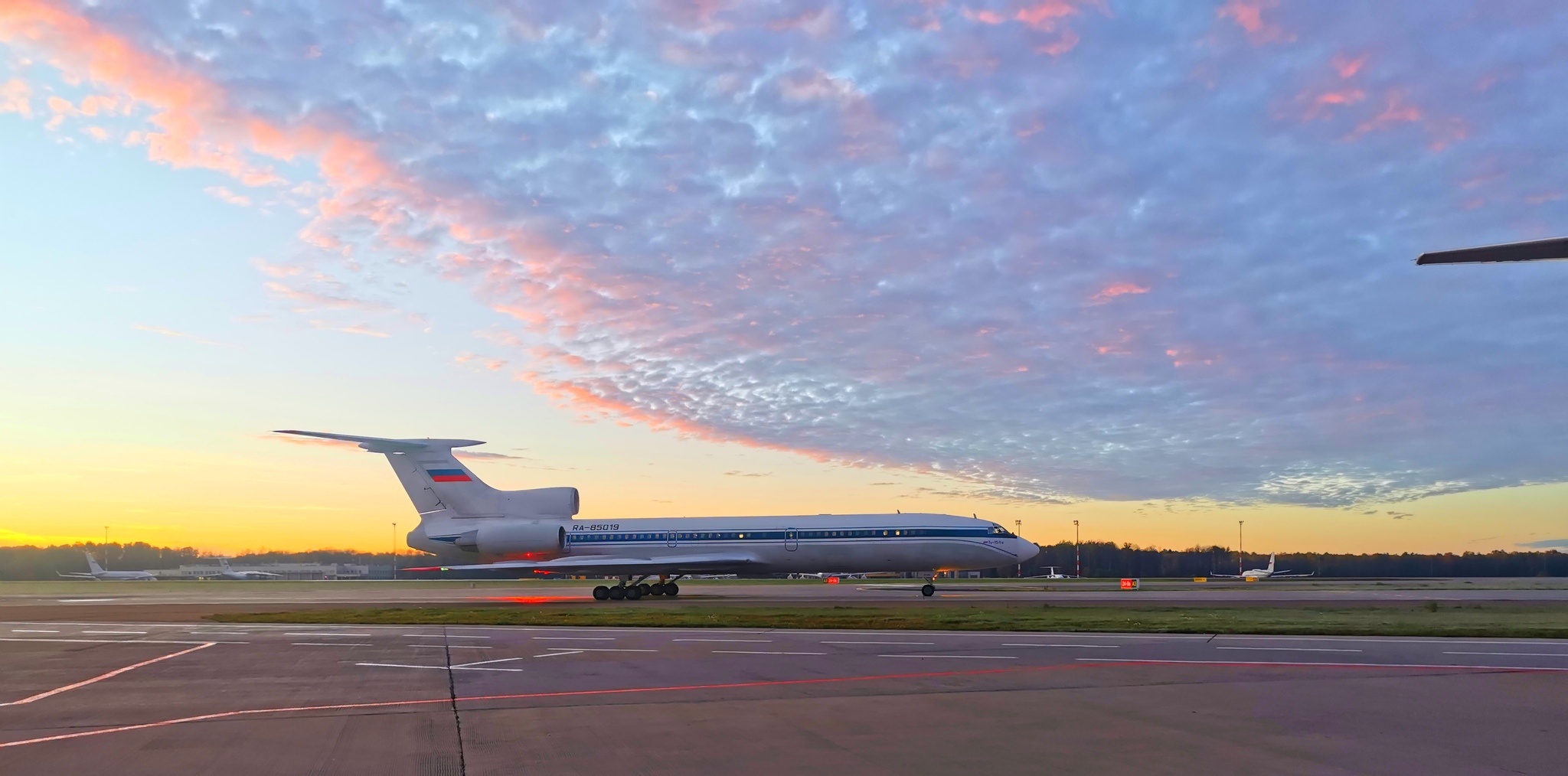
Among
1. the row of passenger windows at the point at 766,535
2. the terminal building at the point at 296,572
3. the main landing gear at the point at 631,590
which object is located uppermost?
the row of passenger windows at the point at 766,535

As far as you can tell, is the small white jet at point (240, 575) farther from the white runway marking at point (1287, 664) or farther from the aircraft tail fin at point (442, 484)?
the white runway marking at point (1287, 664)

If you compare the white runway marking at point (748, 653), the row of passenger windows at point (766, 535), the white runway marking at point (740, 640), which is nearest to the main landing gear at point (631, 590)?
the row of passenger windows at point (766, 535)

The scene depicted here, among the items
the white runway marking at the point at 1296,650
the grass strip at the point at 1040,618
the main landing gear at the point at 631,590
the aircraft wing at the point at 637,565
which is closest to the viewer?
the white runway marking at the point at 1296,650

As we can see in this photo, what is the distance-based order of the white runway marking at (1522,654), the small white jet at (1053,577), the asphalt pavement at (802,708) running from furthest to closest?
the small white jet at (1053,577)
the white runway marking at (1522,654)
the asphalt pavement at (802,708)

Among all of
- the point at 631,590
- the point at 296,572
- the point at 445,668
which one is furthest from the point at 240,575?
the point at 445,668

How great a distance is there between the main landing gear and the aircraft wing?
2.35 feet

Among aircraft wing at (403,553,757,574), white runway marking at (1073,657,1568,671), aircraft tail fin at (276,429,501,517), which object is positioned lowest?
aircraft wing at (403,553,757,574)

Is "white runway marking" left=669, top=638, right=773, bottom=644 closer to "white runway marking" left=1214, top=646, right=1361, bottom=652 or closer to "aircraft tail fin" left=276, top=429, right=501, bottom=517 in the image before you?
"white runway marking" left=1214, top=646, right=1361, bottom=652

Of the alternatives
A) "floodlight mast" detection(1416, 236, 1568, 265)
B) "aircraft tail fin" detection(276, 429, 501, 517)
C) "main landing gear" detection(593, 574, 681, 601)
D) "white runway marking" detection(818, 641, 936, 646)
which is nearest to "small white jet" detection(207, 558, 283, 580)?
"aircraft tail fin" detection(276, 429, 501, 517)

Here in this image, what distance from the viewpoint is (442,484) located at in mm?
47688

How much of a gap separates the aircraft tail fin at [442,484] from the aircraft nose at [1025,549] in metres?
24.8

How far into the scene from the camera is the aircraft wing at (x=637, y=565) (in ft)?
145

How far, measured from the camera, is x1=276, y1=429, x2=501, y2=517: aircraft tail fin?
47531mm

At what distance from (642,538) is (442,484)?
33.5 feet
